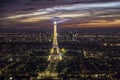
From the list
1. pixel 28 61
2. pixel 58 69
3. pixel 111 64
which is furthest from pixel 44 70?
pixel 111 64

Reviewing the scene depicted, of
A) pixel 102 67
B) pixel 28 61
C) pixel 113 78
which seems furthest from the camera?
pixel 28 61

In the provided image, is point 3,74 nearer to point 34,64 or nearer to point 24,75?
point 24,75

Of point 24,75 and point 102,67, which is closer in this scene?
point 24,75

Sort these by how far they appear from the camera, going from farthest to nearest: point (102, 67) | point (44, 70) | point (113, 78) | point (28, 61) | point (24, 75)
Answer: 1. point (28, 61)
2. point (102, 67)
3. point (44, 70)
4. point (24, 75)
5. point (113, 78)

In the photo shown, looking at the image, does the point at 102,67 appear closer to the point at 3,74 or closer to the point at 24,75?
the point at 24,75

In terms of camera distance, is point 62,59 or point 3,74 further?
point 62,59

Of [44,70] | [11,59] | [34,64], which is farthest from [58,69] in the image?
[11,59]

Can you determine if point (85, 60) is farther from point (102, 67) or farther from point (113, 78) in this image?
point (113, 78)

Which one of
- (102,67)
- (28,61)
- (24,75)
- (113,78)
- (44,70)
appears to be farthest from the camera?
(28,61)
